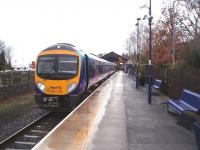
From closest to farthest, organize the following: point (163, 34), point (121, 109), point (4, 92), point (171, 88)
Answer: point (121, 109) < point (171, 88) < point (4, 92) < point (163, 34)

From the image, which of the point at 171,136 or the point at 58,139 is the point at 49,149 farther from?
the point at 171,136

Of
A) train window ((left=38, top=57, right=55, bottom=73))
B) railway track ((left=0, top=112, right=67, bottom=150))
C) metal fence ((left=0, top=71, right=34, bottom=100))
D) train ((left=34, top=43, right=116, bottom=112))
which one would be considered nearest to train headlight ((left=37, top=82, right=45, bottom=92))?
train ((left=34, top=43, right=116, bottom=112))

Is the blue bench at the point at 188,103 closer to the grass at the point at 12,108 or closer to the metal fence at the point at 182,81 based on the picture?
the metal fence at the point at 182,81

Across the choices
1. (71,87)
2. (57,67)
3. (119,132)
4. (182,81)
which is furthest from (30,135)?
(182,81)

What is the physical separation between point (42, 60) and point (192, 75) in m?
6.69

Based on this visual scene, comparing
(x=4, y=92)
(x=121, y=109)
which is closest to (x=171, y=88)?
(x=121, y=109)

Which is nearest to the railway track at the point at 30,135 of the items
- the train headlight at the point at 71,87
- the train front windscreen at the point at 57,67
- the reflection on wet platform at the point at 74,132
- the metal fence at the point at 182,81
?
the reflection on wet platform at the point at 74,132

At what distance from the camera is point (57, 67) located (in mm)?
19391

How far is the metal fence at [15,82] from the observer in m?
26.8

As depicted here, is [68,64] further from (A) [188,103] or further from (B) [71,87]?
(A) [188,103]

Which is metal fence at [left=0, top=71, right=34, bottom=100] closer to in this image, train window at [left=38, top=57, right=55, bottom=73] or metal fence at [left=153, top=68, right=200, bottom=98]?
train window at [left=38, top=57, right=55, bottom=73]

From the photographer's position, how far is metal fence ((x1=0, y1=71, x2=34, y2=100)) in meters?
26.8

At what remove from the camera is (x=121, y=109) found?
730 inches

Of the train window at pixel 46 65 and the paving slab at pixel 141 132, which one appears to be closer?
the paving slab at pixel 141 132
